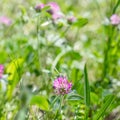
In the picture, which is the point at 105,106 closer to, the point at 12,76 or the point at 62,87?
the point at 62,87

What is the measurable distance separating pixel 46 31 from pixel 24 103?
129cm

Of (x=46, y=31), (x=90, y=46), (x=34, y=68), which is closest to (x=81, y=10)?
(x=90, y=46)

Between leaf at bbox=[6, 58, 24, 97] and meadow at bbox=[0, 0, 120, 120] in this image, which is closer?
meadow at bbox=[0, 0, 120, 120]

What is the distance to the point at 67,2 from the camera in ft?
13.9

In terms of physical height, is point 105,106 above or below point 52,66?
below

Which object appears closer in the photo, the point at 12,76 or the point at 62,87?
the point at 62,87

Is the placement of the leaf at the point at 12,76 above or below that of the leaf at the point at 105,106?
above

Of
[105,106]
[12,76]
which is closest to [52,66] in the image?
[12,76]

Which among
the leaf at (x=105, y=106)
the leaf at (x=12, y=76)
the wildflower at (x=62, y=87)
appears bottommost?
the leaf at (x=105, y=106)

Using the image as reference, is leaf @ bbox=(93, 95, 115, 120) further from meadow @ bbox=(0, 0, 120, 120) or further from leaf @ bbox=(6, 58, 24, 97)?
leaf @ bbox=(6, 58, 24, 97)

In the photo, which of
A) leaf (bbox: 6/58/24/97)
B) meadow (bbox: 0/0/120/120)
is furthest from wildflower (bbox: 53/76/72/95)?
leaf (bbox: 6/58/24/97)

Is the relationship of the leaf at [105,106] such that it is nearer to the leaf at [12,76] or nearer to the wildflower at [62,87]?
the wildflower at [62,87]

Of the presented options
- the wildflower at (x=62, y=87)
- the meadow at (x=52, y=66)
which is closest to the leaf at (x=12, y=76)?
the meadow at (x=52, y=66)

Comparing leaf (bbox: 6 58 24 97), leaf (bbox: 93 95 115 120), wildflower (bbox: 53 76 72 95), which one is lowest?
leaf (bbox: 93 95 115 120)
